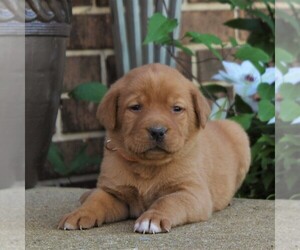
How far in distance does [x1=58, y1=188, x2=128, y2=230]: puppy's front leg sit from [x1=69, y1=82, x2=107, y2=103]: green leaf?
0.94 metres

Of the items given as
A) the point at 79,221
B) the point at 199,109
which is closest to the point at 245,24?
the point at 199,109

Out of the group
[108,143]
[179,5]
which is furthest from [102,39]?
[108,143]

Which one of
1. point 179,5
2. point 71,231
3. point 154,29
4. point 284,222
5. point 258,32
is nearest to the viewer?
point 71,231

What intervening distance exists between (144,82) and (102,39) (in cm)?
141

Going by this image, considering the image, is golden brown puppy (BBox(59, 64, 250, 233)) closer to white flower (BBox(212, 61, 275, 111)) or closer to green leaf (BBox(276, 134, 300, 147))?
green leaf (BBox(276, 134, 300, 147))

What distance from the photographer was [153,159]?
3045 millimetres

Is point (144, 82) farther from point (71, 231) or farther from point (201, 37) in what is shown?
point (201, 37)

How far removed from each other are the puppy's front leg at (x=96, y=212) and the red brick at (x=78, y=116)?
1186mm

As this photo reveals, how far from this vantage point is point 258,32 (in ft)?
15.0

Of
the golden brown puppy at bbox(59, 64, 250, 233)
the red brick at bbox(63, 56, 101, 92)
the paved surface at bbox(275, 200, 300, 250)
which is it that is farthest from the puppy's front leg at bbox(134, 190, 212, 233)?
the red brick at bbox(63, 56, 101, 92)

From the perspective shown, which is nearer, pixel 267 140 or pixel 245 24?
pixel 267 140

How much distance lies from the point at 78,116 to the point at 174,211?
1.51 m

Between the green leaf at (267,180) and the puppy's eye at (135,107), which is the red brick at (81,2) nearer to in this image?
the green leaf at (267,180)

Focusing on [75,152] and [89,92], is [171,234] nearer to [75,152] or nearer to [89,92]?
[89,92]
